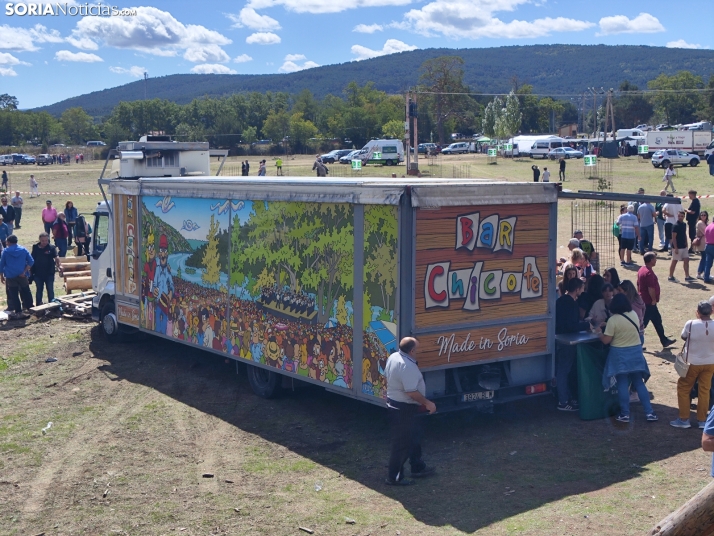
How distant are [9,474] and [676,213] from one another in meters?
17.3

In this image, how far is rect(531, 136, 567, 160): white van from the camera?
230 feet

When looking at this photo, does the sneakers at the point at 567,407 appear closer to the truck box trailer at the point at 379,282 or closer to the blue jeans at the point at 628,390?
the truck box trailer at the point at 379,282

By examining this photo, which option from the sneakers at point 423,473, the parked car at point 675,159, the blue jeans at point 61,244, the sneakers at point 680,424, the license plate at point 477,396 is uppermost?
the parked car at point 675,159

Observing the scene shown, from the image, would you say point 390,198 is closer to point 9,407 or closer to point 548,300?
point 548,300

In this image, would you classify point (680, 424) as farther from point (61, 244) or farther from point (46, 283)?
point (61, 244)

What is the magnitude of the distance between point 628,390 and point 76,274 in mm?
13004

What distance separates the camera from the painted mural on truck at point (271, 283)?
905cm

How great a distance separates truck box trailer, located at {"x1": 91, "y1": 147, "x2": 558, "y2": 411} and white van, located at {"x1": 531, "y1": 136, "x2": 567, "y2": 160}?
61508 mm

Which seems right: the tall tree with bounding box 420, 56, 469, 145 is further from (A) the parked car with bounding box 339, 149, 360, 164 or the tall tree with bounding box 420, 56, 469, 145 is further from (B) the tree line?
(A) the parked car with bounding box 339, 149, 360, 164

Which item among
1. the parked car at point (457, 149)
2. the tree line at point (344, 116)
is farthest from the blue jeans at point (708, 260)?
the parked car at point (457, 149)

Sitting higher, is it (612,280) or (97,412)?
(612,280)

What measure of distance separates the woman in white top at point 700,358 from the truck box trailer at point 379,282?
4.94ft

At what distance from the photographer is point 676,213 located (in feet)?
69.2

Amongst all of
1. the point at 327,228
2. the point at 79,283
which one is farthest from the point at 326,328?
the point at 79,283
